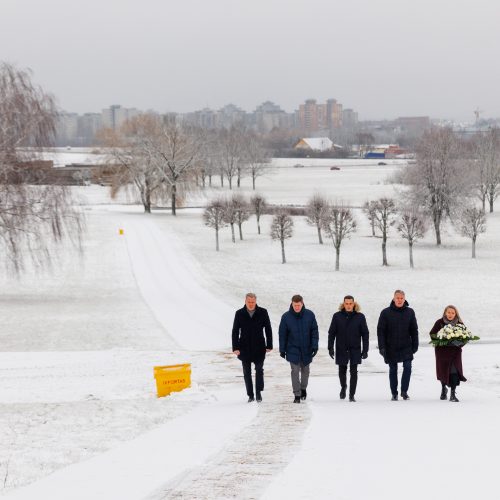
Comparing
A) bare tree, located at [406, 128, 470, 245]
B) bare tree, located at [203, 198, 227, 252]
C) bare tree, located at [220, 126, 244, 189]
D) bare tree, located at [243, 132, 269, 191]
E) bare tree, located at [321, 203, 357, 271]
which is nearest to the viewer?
bare tree, located at [321, 203, 357, 271]


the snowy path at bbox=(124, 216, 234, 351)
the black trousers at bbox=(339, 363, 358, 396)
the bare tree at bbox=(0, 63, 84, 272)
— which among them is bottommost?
the snowy path at bbox=(124, 216, 234, 351)

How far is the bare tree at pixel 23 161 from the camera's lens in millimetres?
28406

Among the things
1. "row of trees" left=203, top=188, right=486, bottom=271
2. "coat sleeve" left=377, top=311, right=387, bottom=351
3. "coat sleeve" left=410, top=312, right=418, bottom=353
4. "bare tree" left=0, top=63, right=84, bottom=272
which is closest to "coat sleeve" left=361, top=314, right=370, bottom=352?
"coat sleeve" left=377, top=311, right=387, bottom=351

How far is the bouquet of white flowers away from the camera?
476 inches

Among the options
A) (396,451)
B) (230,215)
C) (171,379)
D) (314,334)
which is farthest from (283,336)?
(230,215)

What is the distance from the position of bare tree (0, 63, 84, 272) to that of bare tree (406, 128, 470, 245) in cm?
3548

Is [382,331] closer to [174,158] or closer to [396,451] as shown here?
A: [396,451]

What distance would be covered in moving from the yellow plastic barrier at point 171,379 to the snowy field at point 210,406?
319 millimetres

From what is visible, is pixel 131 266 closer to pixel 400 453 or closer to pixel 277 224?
pixel 277 224

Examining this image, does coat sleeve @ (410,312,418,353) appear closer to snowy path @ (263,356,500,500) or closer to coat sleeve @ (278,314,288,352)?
snowy path @ (263,356,500,500)

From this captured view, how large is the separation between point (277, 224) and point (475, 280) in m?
15.1

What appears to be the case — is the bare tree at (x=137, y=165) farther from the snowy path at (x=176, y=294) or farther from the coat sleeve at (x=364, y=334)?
the coat sleeve at (x=364, y=334)

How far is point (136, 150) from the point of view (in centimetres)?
7869

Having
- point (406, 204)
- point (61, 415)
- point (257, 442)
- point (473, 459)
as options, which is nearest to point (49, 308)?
point (61, 415)
